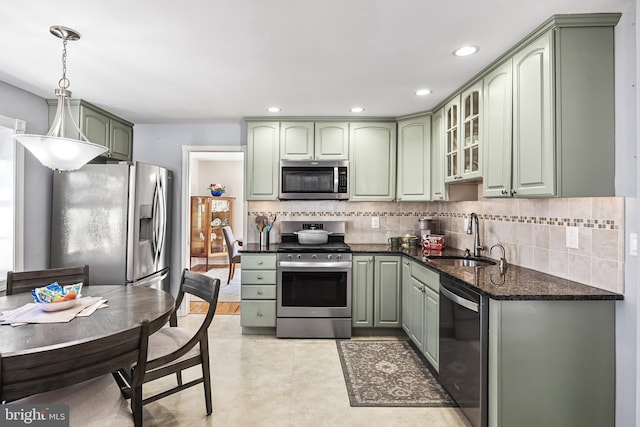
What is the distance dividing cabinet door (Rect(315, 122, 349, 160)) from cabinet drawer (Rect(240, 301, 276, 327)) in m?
1.67

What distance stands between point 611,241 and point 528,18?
124 centimetres

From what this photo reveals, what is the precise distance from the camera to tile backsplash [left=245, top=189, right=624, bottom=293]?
1.90 meters

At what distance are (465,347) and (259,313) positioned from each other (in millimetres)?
2158

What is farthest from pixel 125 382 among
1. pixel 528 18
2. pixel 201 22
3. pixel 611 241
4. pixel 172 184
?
pixel 528 18

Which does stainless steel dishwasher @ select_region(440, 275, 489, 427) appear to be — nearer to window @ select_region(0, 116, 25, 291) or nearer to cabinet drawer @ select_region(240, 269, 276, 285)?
cabinet drawer @ select_region(240, 269, 276, 285)

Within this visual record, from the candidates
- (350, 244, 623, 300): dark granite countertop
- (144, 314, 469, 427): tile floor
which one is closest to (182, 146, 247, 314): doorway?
(144, 314, 469, 427): tile floor

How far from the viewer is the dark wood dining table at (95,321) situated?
4.74 feet

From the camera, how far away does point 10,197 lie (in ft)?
9.86

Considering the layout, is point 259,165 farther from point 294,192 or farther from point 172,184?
point 172,184

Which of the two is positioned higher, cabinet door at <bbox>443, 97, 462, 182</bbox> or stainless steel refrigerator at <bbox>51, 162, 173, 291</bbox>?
cabinet door at <bbox>443, 97, 462, 182</bbox>

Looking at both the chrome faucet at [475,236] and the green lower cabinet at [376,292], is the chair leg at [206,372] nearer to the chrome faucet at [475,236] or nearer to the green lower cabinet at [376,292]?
the green lower cabinet at [376,292]

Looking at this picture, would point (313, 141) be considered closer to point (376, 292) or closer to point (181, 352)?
point (376, 292)

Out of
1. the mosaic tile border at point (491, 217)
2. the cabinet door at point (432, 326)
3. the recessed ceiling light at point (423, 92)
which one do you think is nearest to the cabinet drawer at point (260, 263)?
the mosaic tile border at point (491, 217)

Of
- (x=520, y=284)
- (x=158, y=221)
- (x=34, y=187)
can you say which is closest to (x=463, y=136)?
(x=520, y=284)
